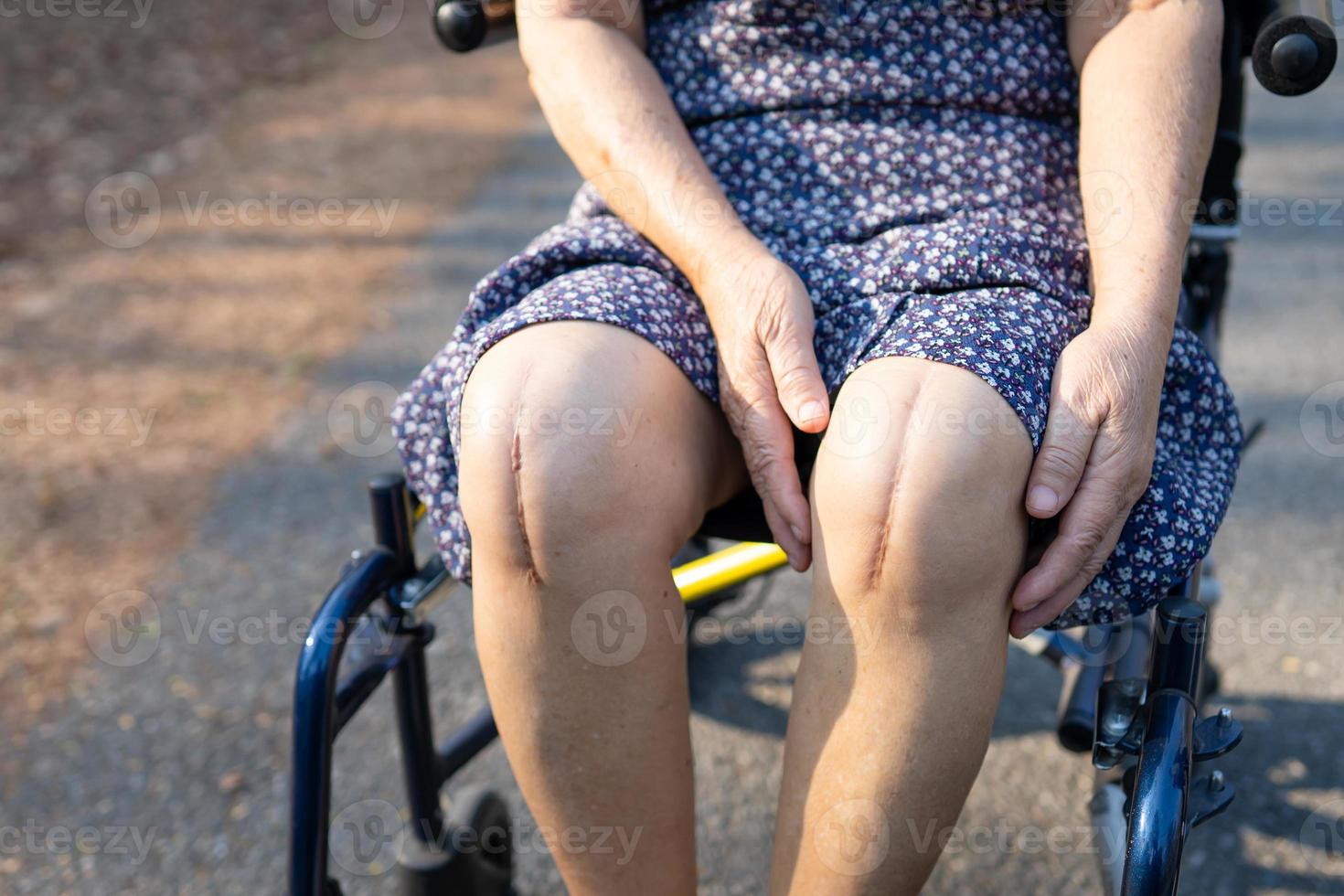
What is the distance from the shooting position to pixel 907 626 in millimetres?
959

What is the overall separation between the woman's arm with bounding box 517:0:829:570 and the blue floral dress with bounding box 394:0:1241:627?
0.13 ft

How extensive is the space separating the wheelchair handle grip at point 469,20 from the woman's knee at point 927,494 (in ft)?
2.49

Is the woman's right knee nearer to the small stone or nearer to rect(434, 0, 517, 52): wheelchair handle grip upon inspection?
rect(434, 0, 517, 52): wheelchair handle grip

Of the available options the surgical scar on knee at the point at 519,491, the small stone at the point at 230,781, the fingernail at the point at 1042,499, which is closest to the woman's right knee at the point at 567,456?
the surgical scar on knee at the point at 519,491

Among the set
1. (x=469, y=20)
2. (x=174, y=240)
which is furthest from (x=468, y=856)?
(x=174, y=240)

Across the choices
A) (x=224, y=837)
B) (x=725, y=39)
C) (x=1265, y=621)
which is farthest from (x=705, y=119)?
(x=1265, y=621)

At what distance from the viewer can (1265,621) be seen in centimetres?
209

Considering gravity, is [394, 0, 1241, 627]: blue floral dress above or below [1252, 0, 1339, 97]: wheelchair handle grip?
below

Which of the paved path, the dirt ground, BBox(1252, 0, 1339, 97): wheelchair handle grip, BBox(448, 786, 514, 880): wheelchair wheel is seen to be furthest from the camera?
the dirt ground

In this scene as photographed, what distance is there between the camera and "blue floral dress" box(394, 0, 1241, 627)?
1.09 metres

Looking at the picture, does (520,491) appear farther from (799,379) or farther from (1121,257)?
(1121,257)

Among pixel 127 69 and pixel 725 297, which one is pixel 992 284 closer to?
pixel 725 297

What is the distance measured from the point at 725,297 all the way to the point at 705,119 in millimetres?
315

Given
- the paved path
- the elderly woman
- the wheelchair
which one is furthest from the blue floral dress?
the paved path
